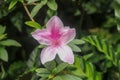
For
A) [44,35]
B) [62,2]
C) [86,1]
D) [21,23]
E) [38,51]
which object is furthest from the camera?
[86,1]

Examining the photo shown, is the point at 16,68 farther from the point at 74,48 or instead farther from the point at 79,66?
the point at 74,48

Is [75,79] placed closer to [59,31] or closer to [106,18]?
[59,31]

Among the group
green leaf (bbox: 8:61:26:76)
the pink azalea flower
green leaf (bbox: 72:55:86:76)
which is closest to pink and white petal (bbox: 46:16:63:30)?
the pink azalea flower

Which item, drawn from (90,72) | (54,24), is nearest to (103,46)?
(90,72)

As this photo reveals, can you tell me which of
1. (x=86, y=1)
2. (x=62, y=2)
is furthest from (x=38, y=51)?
(x=86, y=1)

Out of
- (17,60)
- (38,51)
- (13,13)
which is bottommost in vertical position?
(17,60)

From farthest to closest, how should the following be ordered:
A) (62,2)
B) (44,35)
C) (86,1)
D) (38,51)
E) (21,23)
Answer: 1. (86,1)
2. (62,2)
3. (21,23)
4. (38,51)
5. (44,35)
